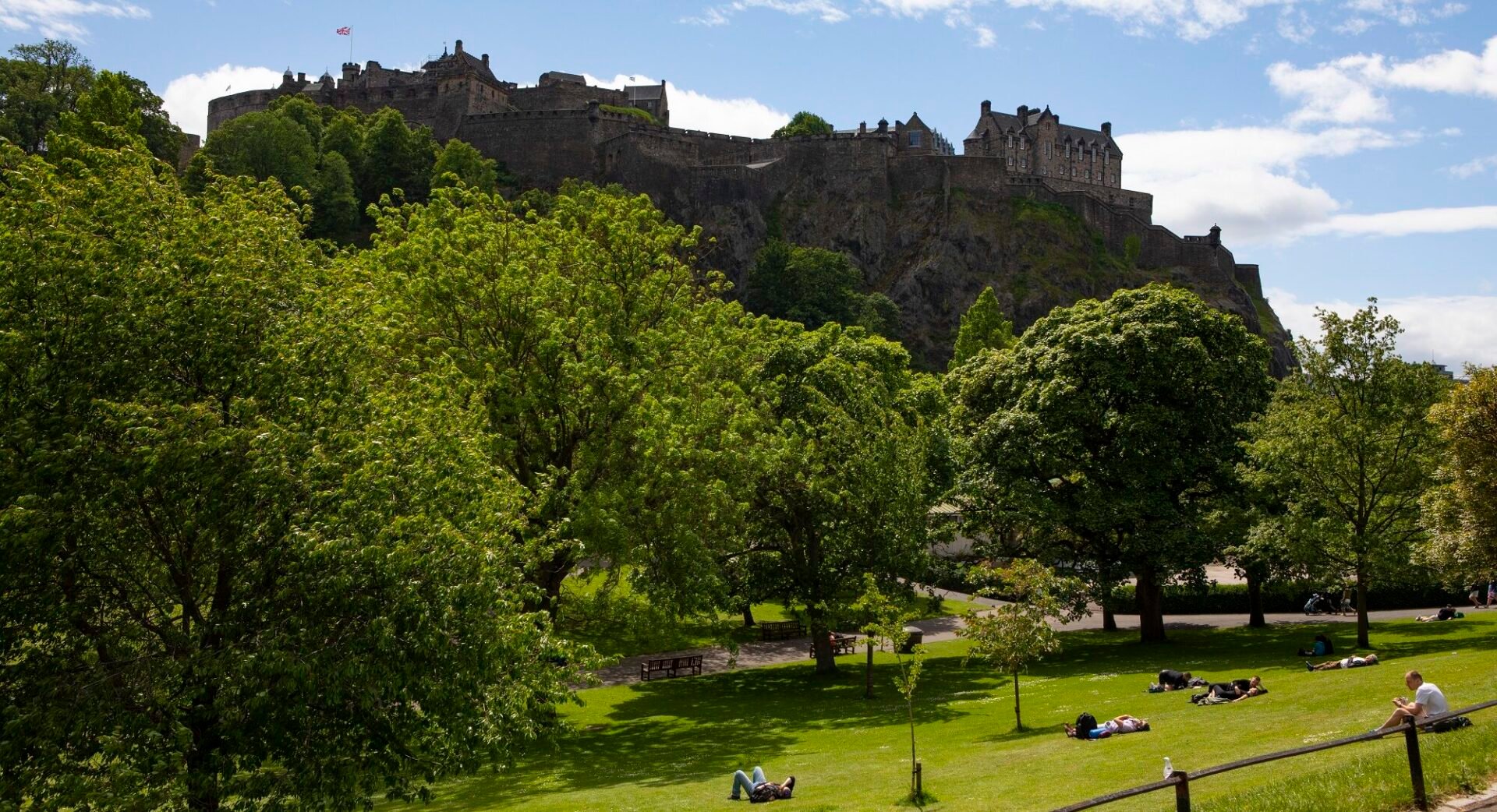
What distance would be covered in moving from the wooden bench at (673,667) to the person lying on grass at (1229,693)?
14.3m

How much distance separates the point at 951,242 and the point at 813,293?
17.4 m

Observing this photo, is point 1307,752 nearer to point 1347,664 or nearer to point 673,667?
point 1347,664

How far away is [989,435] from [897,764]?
16.3 metres

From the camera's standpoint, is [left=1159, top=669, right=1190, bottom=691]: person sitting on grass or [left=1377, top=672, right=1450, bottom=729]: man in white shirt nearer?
[left=1377, top=672, right=1450, bottom=729]: man in white shirt

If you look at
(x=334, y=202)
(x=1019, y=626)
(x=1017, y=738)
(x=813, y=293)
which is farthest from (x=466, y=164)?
(x=1017, y=738)

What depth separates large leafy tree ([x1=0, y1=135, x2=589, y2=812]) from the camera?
1187 cm

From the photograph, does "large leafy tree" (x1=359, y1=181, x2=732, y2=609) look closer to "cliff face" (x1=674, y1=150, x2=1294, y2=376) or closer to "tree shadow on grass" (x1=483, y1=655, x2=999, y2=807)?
"tree shadow on grass" (x1=483, y1=655, x2=999, y2=807)

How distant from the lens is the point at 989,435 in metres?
33.8

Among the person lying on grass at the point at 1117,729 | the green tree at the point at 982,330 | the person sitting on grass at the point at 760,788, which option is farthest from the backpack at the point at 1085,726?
the green tree at the point at 982,330

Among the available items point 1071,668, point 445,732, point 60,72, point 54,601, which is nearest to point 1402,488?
point 1071,668

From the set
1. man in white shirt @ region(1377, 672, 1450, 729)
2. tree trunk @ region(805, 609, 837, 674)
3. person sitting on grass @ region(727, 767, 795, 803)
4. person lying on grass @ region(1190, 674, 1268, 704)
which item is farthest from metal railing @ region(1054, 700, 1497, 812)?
tree trunk @ region(805, 609, 837, 674)

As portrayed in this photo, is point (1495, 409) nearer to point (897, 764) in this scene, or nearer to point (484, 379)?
point (897, 764)

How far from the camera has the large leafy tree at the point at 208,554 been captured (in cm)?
1187

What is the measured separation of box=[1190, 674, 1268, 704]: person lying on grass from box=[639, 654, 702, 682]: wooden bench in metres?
14.3
